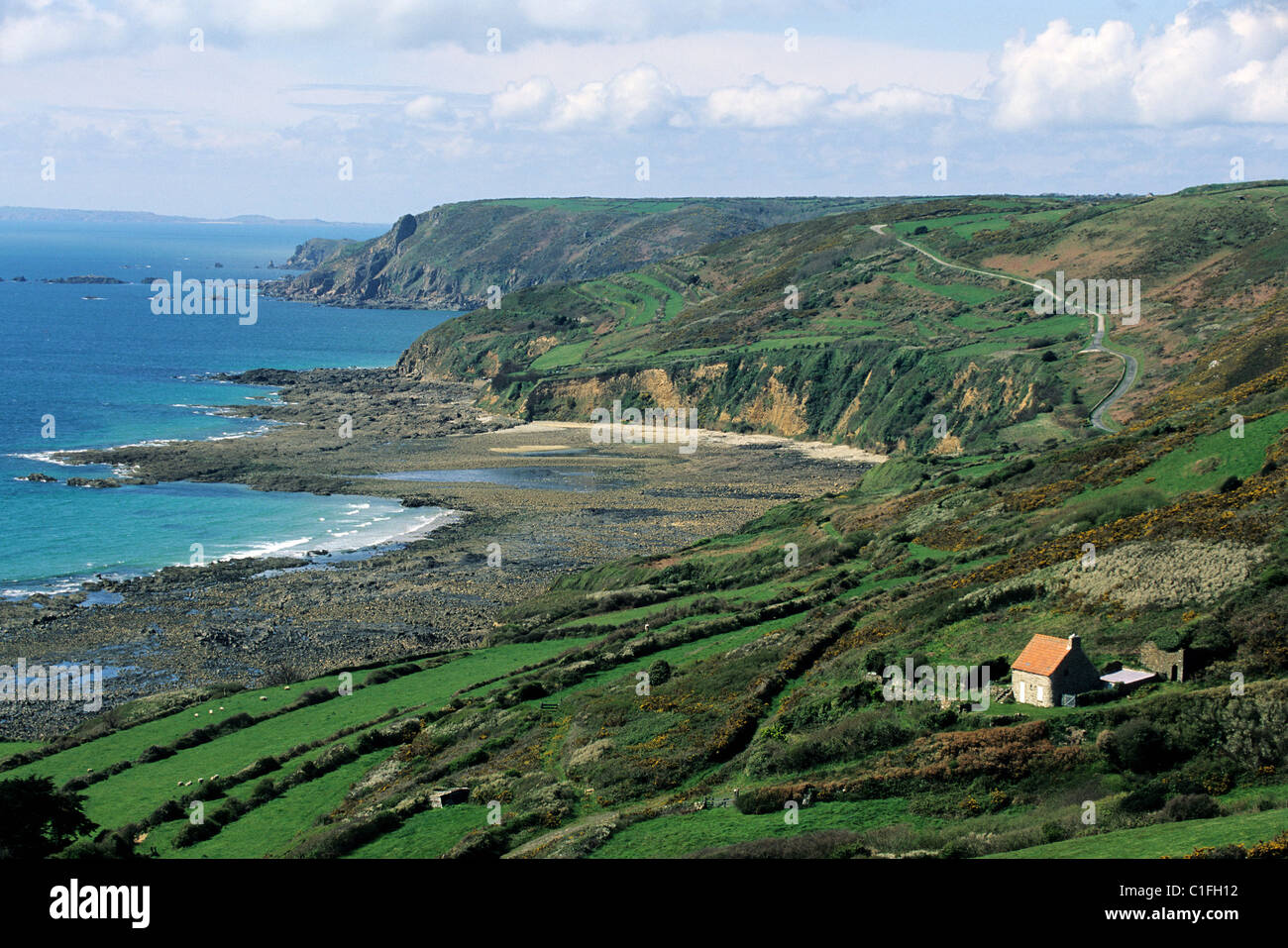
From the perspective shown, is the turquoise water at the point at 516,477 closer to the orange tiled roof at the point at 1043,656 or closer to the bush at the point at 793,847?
the orange tiled roof at the point at 1043,656

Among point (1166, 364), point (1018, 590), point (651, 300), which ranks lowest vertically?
A: point (1018, 590)

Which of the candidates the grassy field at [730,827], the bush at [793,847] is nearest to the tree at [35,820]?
the grassy field at [730,827]

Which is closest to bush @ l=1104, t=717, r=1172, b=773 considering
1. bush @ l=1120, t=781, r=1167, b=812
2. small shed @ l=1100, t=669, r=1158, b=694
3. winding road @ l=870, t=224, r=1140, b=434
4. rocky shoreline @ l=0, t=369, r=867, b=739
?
bush @ l=1120, t=781, r=1167, b=812

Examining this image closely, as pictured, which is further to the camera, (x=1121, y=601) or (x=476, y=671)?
(x=476, y=671)

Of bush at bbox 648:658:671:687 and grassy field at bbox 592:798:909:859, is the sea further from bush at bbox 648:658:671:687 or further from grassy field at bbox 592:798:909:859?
grassy field at bbox 592:798:909:859

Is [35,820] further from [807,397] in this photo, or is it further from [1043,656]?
[807,397]

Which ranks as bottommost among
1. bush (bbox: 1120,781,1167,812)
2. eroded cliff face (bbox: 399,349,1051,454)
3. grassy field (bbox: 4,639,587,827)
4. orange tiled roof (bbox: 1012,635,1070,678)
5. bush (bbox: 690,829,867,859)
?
grassy field (bbox: 4,639,587,827)

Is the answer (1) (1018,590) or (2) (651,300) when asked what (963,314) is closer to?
(2) (651,300)
